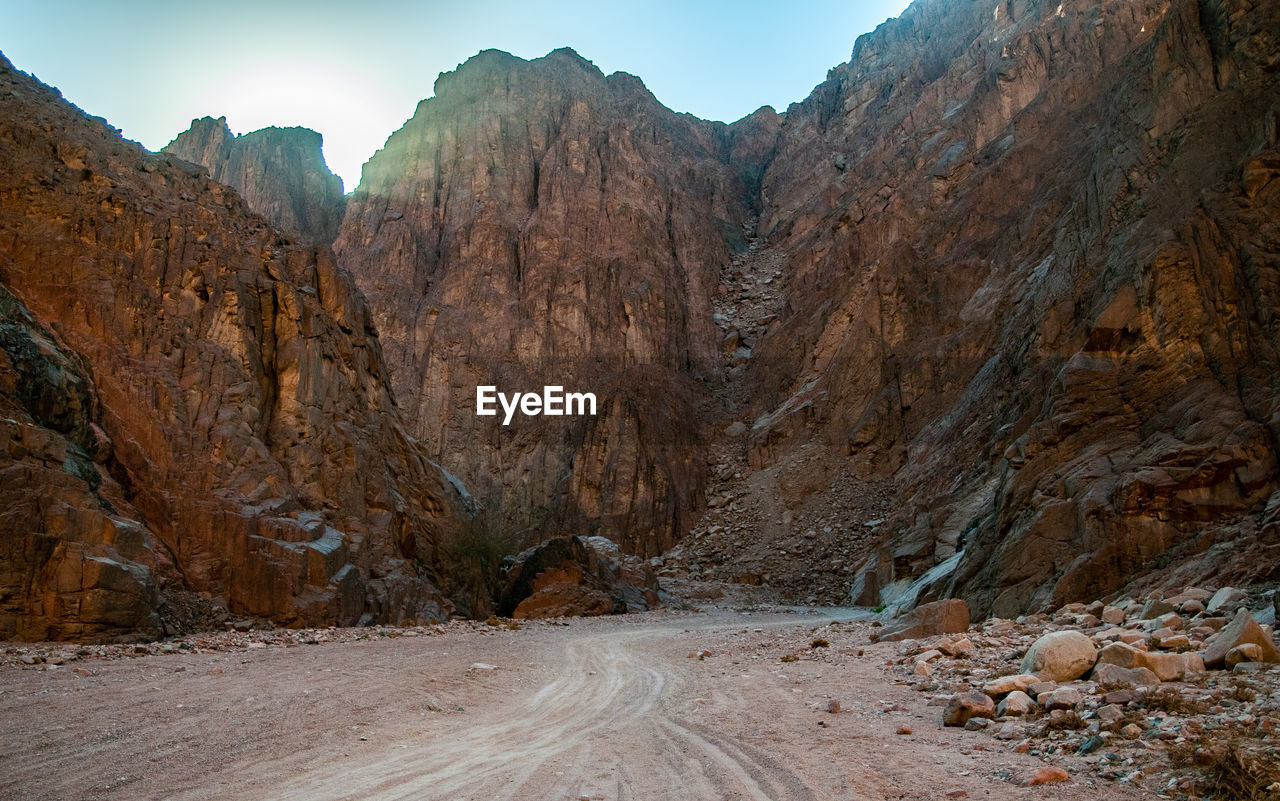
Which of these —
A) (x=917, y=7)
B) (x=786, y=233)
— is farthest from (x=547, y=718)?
(x=917, y=7)

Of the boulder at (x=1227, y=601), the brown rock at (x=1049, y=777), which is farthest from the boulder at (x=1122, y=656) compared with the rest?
the boulder at (x=1227, y=601)

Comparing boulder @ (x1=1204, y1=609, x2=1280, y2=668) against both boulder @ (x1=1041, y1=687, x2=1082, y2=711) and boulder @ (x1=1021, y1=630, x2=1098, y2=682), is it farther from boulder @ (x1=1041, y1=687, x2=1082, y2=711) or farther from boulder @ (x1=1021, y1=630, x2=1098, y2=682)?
boulder @ (x1=1041, y1=687, x2=1082, y2=711)

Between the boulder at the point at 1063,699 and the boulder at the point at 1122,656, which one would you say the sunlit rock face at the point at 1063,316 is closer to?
the boulder at the point at 1122,656

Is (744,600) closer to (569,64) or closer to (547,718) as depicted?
(547,718)

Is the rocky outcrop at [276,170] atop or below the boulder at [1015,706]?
atop

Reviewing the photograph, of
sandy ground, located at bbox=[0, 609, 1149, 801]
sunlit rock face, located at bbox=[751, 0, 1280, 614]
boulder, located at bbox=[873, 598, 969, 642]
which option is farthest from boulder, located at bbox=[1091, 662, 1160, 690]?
boulder, located at bbox=[873, 598, 969, 642]

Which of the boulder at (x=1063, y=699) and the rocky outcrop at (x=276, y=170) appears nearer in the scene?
the boulder at (x=1063, y=699)
